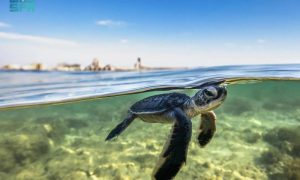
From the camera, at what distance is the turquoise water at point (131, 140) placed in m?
9.56

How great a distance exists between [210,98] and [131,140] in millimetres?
6087

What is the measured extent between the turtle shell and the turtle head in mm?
A: 491

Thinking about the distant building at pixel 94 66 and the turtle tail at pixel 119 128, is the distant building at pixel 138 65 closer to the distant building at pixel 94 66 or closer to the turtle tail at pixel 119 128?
the distant building at pixel 94 66

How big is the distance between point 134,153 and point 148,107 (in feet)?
12.5

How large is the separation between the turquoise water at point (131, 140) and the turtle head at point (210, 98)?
11.4 feet

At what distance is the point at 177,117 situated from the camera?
590 cm

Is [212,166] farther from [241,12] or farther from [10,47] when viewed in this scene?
[10,47]

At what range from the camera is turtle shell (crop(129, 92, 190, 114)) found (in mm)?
6660

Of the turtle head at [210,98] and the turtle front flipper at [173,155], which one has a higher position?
the turtle head at [210,98]

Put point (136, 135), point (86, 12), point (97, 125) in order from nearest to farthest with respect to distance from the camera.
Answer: point (86, 12) < point (136, 135) < point (97, 125)

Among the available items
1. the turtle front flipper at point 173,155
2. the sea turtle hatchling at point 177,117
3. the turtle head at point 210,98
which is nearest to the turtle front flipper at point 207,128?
the sea turtle hatchling at point 177,117

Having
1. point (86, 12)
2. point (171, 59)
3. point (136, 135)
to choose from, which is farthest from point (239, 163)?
point (86, 12)

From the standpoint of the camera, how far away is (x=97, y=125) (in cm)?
1609

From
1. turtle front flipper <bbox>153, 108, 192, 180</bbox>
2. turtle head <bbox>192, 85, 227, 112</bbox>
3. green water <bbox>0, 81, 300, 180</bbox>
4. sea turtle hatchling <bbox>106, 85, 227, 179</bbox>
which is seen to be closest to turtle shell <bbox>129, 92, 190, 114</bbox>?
sea turtle hatchling <bbox>106, 85, 227, 179</bbox>
